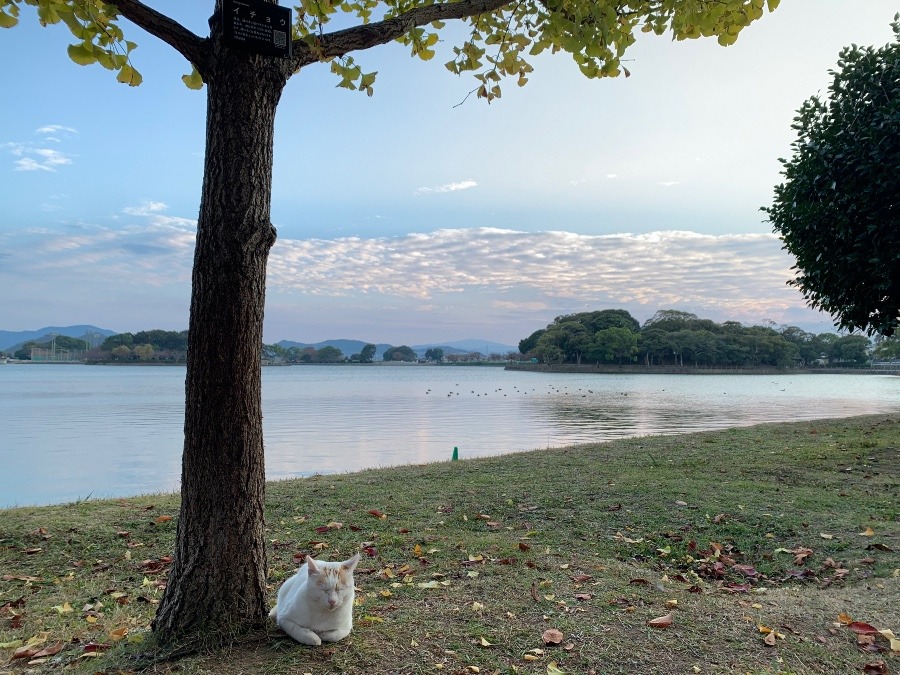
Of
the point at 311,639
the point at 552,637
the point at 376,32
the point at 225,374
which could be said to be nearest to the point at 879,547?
the point at 552,637

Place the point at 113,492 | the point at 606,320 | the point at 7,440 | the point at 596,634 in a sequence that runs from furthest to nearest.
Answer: the point at 606,320 → the point at 7,440 → the point at 113,492 → the point at 596,634

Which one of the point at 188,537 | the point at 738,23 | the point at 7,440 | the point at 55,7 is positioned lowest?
the point at 7,440

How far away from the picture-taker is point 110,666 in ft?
11.4

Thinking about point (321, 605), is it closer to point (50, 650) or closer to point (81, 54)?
point (50, 650)

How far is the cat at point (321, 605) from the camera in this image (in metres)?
3.71

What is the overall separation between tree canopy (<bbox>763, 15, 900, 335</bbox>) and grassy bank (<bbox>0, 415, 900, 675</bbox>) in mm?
3994

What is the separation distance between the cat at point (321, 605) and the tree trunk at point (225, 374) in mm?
278

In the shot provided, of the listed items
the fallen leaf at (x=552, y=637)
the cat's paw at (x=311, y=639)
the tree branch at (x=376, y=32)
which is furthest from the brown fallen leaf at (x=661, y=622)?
the tree branch at (x=376, y=32)

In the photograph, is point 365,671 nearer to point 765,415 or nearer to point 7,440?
point 7,440

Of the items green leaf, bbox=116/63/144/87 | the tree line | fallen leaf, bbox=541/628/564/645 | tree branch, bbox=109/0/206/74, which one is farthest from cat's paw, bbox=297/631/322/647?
the tree line

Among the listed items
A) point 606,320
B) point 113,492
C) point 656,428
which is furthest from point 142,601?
point 606,320

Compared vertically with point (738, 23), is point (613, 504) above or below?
below

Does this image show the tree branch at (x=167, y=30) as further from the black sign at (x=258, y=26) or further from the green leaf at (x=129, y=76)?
the green leaf at (x=129, y=76)

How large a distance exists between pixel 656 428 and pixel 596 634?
2017 cm
